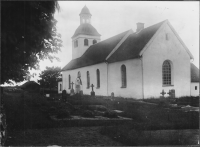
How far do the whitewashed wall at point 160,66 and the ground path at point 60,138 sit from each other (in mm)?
6225

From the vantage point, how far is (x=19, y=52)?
504 cm

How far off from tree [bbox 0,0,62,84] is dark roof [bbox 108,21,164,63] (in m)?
9.09

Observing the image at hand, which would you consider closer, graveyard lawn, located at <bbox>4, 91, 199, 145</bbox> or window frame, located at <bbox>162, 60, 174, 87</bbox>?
graveyard lawn, located at <bbox>4, 91, 199, 145</bbox>

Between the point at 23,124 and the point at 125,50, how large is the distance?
12725 mm

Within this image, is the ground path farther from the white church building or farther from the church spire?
the white church building

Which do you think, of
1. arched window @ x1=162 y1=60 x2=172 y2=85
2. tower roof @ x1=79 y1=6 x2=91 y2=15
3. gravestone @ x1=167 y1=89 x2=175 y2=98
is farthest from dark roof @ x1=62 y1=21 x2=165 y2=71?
tower roof @ x1=79 y1=6 x2=91 y2=15

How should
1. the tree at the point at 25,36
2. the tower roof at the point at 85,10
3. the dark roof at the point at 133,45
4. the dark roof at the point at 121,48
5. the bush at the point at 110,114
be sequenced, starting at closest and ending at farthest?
the tree at the point at 25,36 < the tower roof at the point at 85,10 < the bush at the point at 110,114 < the dark roof at the point at 133,45 < the dark roof at the point at 121,48

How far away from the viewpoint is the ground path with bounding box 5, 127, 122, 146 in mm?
4797

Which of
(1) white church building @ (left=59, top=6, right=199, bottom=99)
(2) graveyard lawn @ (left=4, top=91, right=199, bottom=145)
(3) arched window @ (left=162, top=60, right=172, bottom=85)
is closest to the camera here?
(2) graveyard lawn @ (left=4, top=91, right=199, bottom=145)

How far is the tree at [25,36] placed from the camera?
4656 mm

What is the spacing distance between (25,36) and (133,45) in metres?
12.1

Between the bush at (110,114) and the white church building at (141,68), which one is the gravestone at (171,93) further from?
the bush at (110,114)

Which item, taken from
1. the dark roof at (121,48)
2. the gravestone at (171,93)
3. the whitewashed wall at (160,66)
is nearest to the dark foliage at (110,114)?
the whitewashed wall at (160,66)

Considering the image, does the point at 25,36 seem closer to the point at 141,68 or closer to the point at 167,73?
the point at 141,68
